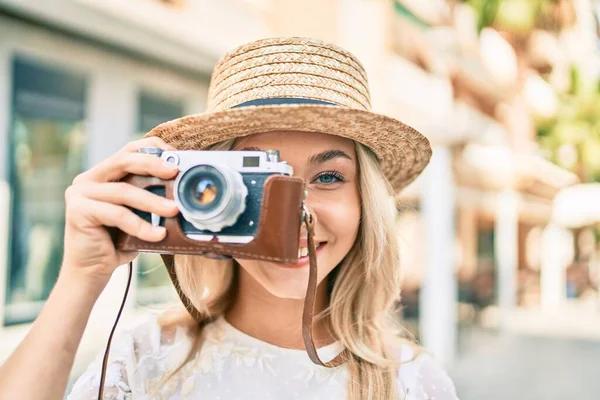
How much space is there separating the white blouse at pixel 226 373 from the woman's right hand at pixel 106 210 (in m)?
0.34

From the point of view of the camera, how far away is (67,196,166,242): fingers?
3.62ft

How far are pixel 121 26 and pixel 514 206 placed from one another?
9.19m

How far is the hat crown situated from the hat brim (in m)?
0.07

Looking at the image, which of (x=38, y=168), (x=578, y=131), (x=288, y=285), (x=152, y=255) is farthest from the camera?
(x=578, y=131)

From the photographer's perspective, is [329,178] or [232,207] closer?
[232,207]

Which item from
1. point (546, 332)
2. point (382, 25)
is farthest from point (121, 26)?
point (546, 332)

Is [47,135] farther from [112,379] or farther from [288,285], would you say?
[288,285]

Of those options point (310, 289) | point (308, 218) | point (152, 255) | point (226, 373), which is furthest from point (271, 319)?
point (152, 255)

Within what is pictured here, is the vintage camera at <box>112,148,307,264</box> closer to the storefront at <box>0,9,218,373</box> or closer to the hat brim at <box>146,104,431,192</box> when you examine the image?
the hat brim at <box>146,104,431,192</box>

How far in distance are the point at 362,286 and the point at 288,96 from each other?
56cm

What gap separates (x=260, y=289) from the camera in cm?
150

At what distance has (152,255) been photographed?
456 cm

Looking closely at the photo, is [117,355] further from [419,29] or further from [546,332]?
[546,332]

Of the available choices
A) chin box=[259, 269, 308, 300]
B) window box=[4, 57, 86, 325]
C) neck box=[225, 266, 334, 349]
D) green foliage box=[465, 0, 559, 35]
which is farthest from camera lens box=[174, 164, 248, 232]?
green foliage box=[465, 0, 559, 35]
